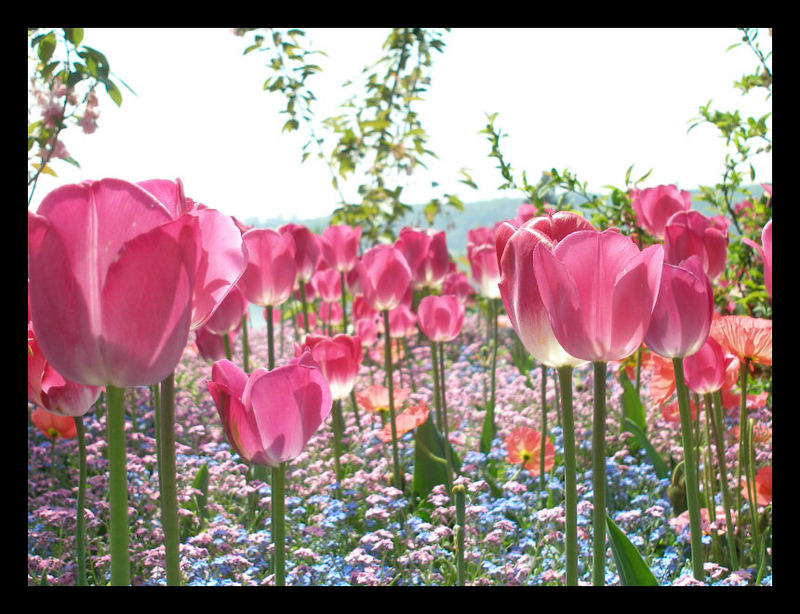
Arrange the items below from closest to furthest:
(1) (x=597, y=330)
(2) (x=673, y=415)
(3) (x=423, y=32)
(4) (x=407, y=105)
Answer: (1) (x=597, y=330) < (2) (x=673, y=415) < (3) (x=423, y=32) < (4) (x=407, y=105)

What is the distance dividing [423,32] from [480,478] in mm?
3825

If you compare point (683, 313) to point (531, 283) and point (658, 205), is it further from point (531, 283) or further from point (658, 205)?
point (658, 205)

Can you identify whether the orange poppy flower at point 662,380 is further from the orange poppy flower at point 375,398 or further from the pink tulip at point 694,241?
the orange poppy flower at point 375,398

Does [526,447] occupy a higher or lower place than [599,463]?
lower

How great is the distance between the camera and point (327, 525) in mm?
2172

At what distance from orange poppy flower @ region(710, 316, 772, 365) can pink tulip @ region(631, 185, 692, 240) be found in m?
0.89

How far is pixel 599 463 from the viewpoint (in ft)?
3.08

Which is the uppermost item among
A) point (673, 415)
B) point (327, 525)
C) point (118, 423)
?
point (118, 423)

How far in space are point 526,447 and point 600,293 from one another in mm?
1576

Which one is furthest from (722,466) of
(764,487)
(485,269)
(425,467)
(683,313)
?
(485,269)

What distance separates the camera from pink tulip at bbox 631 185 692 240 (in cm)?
252
